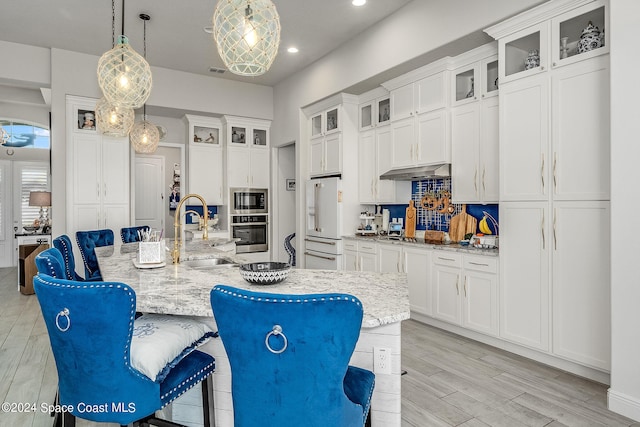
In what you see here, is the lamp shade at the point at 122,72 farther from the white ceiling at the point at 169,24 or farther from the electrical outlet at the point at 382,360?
the electrical outlet at the point at 382,360

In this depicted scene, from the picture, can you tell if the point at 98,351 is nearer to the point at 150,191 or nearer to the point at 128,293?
the point at 128,293

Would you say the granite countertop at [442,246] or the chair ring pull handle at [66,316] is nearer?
the chair ring pull handle at [66,316]

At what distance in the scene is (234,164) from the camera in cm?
655

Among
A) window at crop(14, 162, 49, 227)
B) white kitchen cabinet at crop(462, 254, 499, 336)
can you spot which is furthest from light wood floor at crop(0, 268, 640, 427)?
window at crop(14, 162, 49, 227)

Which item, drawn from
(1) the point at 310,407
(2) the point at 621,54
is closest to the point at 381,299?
(1) the point at 310,407

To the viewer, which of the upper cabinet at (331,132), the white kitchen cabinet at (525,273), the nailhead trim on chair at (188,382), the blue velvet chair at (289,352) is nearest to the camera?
the blue velvet chair at (289,352)

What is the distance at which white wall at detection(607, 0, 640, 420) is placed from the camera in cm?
223

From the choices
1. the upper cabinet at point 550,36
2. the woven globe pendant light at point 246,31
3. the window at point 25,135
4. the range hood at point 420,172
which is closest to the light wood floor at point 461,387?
the range hood at point 420,172

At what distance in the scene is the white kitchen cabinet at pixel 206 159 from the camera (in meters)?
6.47

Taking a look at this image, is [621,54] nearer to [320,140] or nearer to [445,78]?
[445,78]

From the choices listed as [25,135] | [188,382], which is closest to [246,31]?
[188,382]

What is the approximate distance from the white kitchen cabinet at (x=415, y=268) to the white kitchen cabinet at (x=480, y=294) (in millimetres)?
438

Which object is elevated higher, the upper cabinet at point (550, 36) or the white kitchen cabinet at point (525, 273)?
the upper cabinet at point (550, 36)

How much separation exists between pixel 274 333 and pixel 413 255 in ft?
10.7
